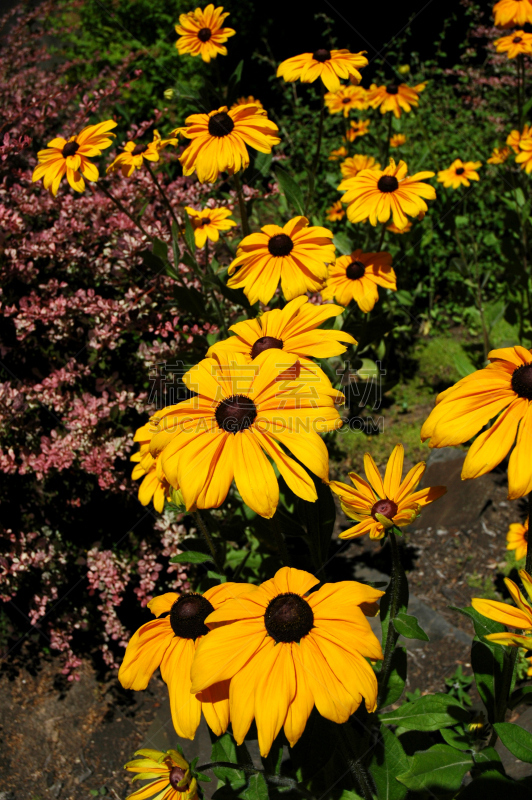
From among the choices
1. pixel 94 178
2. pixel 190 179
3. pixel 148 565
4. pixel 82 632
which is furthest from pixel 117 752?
pixel 190 179

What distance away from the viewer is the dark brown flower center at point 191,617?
1332 mm

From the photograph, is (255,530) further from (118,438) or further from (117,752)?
(117,752)

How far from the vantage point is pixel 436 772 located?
1.43 m

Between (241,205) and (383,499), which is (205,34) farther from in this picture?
(383,499)

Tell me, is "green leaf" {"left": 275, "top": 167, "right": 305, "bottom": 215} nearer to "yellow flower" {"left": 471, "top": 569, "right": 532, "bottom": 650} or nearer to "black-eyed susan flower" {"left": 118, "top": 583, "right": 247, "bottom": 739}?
"black-eyed susan flower" {"left": 118, "top": 583, "right": 247, "bottom": 739}

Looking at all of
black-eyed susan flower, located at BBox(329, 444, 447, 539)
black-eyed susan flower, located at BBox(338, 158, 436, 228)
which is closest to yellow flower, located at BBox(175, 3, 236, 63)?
black-eyed susan flower, located at BBox(338, 158, 436, 228)

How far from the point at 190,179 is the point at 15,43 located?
2.58 metres

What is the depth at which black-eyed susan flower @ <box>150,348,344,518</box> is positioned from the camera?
120cm

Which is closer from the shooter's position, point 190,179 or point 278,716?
point 278,716

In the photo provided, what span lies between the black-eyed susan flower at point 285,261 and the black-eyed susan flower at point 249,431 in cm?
67

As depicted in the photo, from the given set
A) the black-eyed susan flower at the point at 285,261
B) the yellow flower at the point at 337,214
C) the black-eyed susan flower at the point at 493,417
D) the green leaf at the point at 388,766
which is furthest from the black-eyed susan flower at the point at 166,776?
the yellow flower at the point at 337,214

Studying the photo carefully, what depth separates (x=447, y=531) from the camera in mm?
3137

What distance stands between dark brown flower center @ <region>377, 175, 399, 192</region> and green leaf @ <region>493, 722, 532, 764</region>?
2126 mm

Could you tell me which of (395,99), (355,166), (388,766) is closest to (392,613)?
(388,766)
